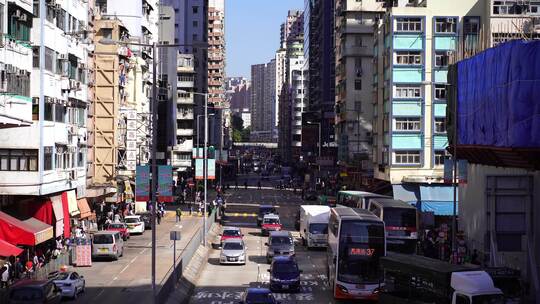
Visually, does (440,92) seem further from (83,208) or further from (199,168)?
(83,208)

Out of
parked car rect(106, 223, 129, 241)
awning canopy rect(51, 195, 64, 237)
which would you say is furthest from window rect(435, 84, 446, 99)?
awning canopy rect(51, 195, 64, 237)

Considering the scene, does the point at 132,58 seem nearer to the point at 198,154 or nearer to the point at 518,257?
the point at 198,154

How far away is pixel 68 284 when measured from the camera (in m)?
34.8

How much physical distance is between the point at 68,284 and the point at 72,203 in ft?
53.6

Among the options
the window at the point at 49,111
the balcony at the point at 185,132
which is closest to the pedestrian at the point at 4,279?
the window at the point at 49,111

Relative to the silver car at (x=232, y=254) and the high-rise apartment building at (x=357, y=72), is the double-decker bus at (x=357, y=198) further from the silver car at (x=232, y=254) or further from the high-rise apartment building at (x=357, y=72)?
the high-rise apartment building at (x=357, y=72)

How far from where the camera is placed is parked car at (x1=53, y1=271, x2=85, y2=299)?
3447 centimetres

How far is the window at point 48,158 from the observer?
44531 millimetres

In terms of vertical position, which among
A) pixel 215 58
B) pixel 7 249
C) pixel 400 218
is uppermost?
pixel 215 58

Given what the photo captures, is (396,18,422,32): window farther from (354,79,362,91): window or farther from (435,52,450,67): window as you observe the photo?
(354,79,362,91): window

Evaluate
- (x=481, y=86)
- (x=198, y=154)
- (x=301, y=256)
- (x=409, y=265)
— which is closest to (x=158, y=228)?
(x=301, y=256)

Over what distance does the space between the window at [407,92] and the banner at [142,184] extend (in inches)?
903

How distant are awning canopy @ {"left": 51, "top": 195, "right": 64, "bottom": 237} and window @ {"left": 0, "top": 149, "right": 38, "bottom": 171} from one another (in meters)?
3.16

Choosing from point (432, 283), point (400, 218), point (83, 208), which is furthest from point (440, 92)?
point (432, 283)
